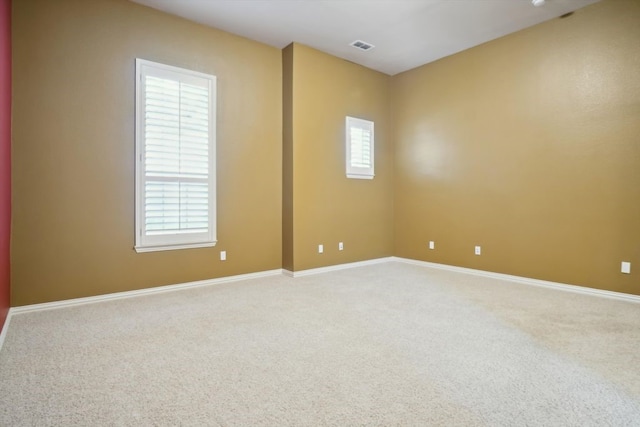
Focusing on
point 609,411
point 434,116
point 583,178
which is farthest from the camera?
point 434,116

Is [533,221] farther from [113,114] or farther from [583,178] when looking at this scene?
[113,114]

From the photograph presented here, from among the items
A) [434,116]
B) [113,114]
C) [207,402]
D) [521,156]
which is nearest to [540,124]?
[521,156]

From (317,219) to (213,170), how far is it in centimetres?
159

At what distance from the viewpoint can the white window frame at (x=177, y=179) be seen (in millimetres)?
3521

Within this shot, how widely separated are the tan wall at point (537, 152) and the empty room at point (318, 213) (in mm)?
24

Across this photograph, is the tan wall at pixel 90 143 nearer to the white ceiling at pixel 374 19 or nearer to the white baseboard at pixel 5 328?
the white baseboard at pixel 5 328

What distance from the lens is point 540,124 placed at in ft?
13.3

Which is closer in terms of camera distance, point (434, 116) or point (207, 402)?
point (207, 402)

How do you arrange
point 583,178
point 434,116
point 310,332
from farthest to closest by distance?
point 434,116
point 583,178
point 310,332

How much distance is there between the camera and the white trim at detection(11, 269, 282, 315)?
10.1 ft

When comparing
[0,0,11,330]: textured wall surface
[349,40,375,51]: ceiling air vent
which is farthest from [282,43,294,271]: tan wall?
[0,0,11,330]: textured wall surface

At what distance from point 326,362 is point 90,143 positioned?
3.09 m

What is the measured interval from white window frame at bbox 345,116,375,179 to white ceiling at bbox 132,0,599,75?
1019 millimetres

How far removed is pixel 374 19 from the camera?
392 centimetres
